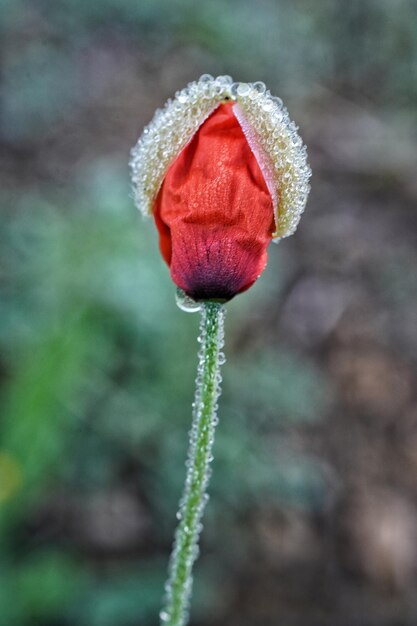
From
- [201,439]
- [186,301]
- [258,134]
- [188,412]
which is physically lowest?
[201,439]

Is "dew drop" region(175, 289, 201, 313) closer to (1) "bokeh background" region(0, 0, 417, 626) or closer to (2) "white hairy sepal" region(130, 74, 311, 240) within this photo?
(2) "white hairy sepal" region(130, 74, 311, 240)

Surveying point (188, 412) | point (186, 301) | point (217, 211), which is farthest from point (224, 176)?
point (188, 412)

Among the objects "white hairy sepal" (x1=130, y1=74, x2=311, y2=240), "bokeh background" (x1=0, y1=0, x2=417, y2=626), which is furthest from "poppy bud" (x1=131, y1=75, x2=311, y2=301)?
"bokeh background" (x1=0, y1=0, x2=417, y2=626)

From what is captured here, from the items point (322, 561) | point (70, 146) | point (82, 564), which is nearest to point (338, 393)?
point (322, 561)

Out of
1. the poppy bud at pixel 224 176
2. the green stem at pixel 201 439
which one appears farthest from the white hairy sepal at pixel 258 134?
the green stem at pixel 201 439

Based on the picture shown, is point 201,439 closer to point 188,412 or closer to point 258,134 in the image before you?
point 258,134

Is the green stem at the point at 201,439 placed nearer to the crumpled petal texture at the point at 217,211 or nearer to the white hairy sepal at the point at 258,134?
the crumpled petal texture at the point at 217,211
